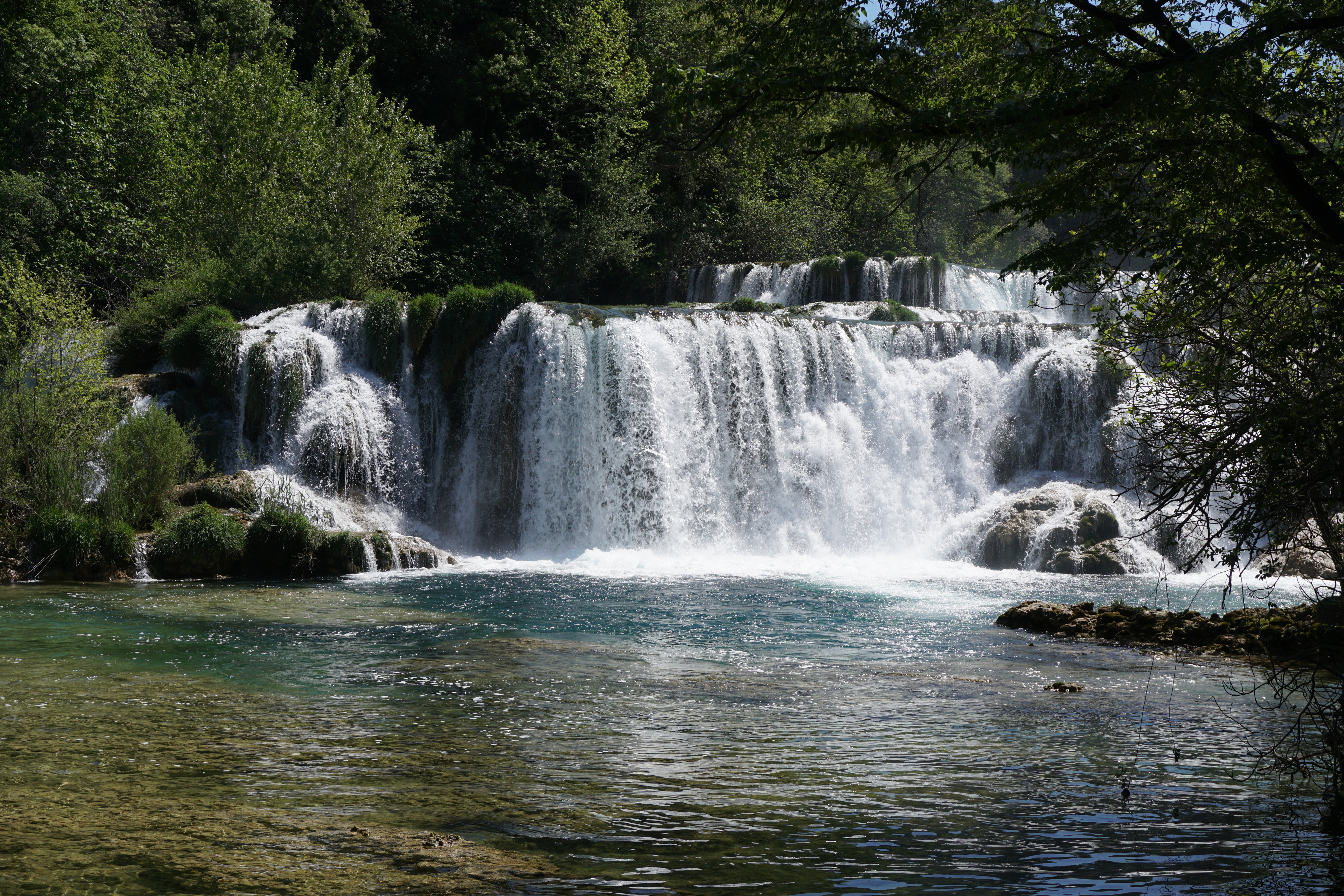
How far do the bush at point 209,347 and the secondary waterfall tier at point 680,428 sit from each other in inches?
15.7

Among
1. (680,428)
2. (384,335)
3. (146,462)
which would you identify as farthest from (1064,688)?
(384,335)

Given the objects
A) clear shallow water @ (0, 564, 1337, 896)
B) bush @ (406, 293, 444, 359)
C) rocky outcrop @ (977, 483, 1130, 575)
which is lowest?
clear shallow water @ (0, 564, 1337, 896)

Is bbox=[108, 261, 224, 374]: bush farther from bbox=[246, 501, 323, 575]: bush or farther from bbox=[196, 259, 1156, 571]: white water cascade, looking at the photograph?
bbox=[246, 501, 323, 575]: bush

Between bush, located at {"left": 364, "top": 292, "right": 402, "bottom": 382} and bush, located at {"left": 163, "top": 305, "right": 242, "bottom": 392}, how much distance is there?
2.68m

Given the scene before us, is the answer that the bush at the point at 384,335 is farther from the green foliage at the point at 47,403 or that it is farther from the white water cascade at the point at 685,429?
the green foliage at the point at 47,403

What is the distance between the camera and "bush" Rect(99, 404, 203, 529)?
16.8 meters

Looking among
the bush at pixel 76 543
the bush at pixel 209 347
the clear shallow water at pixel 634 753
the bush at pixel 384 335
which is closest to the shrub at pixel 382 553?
the bush at pixel 76 543

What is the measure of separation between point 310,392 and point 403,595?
26.7ft

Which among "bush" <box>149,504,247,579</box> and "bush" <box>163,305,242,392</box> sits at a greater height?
"bush" <box>163,305,242,392</box>

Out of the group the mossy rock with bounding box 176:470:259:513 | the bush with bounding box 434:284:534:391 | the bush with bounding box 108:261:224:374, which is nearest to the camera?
the mossy rock with bounding box 176:470:259:513

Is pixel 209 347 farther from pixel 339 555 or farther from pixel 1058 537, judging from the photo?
pixel 1058 537

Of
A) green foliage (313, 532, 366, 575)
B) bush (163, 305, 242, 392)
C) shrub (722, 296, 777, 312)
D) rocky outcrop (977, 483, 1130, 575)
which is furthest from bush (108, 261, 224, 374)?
Result: rocky outcrop (977, 483, 1130, 575)

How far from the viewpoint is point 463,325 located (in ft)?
75.2

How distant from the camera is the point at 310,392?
21.3 m
